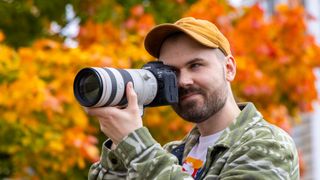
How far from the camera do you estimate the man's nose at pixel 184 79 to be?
2797 mm

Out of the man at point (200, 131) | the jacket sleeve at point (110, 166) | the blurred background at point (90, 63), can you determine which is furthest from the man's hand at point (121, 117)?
the blurred background at point (90, 63)

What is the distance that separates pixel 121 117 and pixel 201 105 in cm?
29

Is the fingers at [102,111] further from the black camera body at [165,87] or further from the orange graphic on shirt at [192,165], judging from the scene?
the orange graphic on shirt at [192,165]

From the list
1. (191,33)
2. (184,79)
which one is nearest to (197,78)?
(184,79)

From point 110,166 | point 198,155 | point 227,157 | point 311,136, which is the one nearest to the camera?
point 227,157

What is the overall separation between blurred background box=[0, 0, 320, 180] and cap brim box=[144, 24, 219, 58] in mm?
3543

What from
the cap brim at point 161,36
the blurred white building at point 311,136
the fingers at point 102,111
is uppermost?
the cap brim at point 161,36

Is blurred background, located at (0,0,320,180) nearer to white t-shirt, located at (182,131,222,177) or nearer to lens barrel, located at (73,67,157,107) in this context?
white t-shirt, located at (182,131,222,177)

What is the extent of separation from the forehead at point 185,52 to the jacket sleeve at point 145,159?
31cm

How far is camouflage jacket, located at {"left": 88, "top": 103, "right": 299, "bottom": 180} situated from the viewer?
102 inches

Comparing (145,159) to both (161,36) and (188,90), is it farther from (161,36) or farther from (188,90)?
(161,36)

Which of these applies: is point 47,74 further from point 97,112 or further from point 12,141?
point 97,112

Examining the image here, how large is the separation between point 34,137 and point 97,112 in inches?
155

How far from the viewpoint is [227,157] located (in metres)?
2.71
